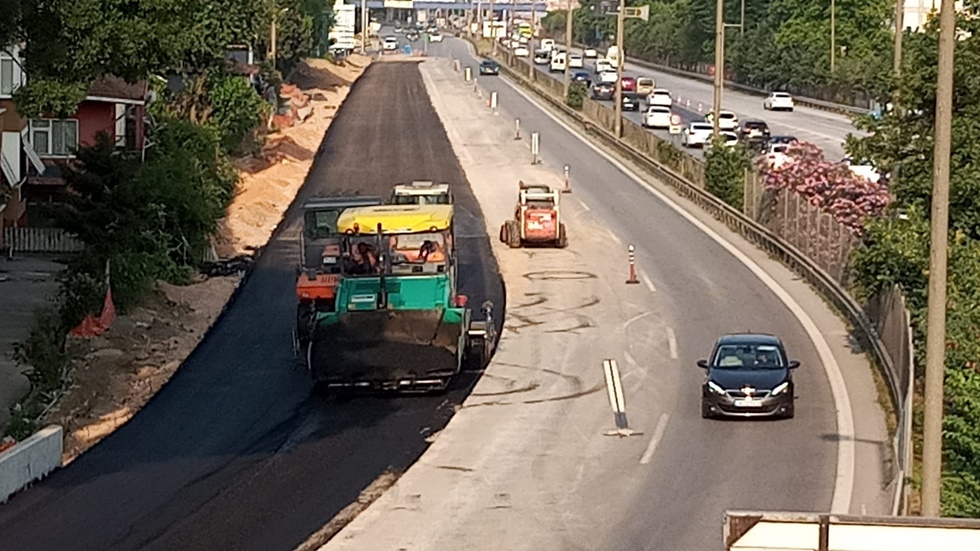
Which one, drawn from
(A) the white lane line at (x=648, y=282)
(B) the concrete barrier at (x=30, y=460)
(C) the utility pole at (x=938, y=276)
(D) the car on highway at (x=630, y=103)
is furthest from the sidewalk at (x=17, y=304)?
(D) the car on highway at (x=630, y=103)

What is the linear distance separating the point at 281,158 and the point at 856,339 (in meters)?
40.5

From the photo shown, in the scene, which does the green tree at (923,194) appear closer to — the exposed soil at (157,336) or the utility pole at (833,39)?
the exposed soil at (157,336)

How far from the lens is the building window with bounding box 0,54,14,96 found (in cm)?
4881

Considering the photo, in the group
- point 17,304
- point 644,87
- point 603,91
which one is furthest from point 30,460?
point 644,87

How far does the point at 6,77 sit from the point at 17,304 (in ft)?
32.2

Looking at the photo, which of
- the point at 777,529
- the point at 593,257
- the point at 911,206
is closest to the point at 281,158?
the point at 593,257

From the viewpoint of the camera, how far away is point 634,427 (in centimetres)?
2911

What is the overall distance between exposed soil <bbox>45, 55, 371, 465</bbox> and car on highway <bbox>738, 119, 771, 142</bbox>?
23.4 m

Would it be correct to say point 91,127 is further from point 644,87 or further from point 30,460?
point 644,87

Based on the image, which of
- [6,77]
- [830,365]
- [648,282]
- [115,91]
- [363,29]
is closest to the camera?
[830,365]

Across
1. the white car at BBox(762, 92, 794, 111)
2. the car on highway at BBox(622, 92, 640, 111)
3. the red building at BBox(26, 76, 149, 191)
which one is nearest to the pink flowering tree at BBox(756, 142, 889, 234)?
the red building at BBox(26, 76, 149, 191)

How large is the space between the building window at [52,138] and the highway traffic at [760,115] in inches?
1328

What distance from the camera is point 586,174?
6800 centimetres

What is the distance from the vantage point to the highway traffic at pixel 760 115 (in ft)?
285
